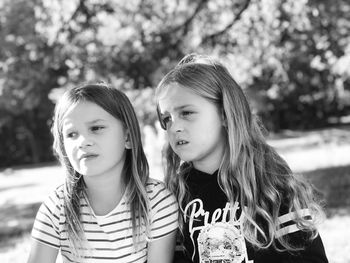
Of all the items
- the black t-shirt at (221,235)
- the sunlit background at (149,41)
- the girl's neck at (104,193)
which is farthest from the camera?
the sunlit background at (149,41)

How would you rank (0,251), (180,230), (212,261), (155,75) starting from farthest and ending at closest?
(155,75)
(0,251)
(180,230)
(212,261)

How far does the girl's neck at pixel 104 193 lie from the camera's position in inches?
95.6

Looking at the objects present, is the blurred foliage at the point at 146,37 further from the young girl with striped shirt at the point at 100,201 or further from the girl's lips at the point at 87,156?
the girl's lips at the point at 87,156

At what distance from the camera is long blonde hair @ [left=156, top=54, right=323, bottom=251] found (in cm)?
218

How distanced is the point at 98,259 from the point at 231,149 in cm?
92

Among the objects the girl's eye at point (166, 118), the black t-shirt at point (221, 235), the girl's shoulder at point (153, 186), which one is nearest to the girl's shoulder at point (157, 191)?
the girl's shoulder at point (153, 186)

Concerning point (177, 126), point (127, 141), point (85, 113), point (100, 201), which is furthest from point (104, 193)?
point (177, 126)

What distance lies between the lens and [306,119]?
25984 millimetres

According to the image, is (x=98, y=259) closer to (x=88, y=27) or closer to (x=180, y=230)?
(x=180, y=230)

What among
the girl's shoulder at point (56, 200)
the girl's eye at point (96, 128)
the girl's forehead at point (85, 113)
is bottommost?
Answer: the girl's shoulder at point (56, 200)

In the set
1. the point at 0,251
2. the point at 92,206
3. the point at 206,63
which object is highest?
the point at 206,63

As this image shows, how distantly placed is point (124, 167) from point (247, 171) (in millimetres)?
713

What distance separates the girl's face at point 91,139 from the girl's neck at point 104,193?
6 centimetres

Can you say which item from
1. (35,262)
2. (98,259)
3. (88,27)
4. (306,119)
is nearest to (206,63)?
(98,259)
